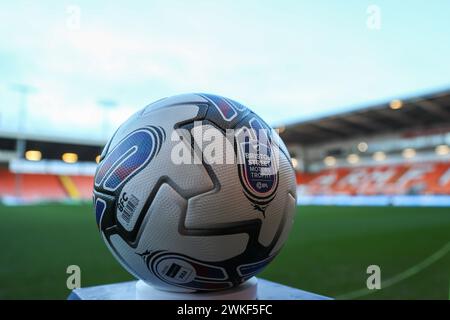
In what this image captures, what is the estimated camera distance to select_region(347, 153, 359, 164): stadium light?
3651 cm

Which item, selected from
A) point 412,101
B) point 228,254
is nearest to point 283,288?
point 228,254

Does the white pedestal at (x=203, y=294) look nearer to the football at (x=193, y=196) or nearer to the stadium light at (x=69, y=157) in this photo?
the football at (x=193, y=196)

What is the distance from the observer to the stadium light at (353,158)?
36.5m

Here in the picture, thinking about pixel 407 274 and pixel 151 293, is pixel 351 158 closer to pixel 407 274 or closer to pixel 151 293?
pixel 407 274

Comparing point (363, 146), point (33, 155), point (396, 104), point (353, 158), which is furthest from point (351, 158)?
point (33, 155)

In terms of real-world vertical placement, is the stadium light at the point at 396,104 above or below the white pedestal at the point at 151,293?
above

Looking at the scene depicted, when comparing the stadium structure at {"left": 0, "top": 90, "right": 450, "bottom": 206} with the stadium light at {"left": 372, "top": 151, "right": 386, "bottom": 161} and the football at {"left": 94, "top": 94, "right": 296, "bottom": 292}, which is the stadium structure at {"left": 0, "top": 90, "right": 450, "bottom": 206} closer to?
the stadium light at {"left": 372, "top": 151, "right": 386, "bottom": 161}

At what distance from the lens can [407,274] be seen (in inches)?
183

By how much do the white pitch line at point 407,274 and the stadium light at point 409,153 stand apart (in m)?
28.6

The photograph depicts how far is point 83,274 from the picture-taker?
14.9 feet

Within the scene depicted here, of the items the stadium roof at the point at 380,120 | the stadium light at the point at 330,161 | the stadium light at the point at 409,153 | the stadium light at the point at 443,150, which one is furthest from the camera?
the stadium light at the point at 330,161

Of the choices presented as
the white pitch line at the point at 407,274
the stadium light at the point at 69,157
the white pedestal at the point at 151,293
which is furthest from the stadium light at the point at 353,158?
the white pedestal at the point at 151,293
